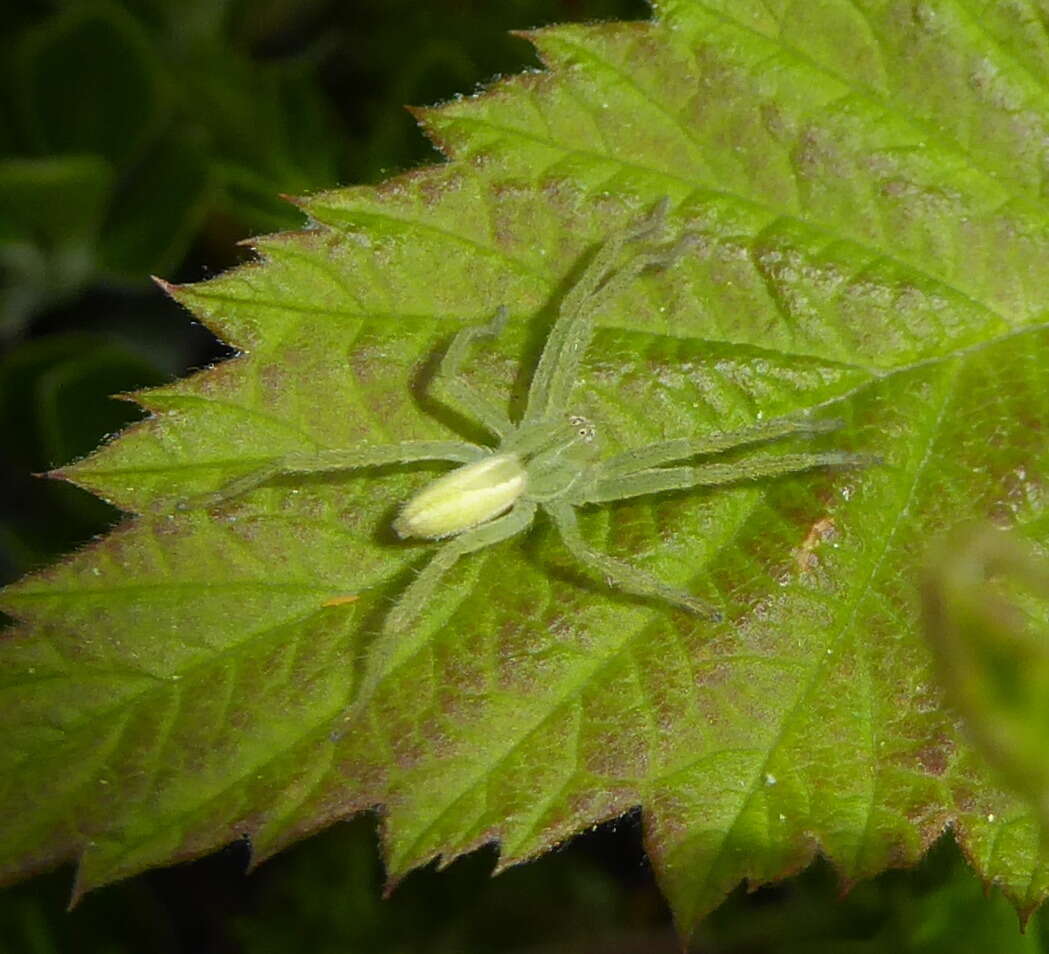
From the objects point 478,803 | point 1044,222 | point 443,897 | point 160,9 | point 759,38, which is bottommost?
point 443,897

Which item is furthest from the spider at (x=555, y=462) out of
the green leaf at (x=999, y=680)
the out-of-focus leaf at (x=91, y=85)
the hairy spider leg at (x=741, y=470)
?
the out-of-focus leaf at (x=91, y=85)

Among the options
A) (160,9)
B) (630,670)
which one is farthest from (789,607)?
(160,9)

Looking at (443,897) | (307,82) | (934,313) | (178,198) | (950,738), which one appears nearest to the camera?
(950,738)

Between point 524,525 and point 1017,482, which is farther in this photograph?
point 524,525

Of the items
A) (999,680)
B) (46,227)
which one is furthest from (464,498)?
(46,227)

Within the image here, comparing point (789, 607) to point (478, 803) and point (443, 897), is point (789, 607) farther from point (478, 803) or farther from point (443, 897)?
point (443, 897)

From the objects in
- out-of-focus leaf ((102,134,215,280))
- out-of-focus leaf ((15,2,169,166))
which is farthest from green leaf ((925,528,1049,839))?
out-of-focus leaf ((15,2,169,166))

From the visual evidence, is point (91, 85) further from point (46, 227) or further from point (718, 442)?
point (718, 442)
